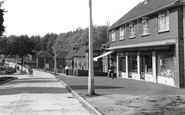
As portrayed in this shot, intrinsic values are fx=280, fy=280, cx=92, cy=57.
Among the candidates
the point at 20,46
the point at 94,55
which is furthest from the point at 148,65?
the point at 20,46

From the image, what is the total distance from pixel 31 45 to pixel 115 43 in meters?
92.4

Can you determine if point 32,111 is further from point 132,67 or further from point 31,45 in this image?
point 31,45

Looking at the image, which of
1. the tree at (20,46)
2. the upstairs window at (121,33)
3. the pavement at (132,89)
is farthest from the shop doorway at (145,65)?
the tree at (20,46)

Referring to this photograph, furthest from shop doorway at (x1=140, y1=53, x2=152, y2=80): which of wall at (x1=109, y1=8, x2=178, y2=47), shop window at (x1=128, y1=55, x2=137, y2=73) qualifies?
shop window at (x1=128, y1=55, x2=137, y2=73)

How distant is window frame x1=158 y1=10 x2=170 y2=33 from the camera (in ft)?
66.2

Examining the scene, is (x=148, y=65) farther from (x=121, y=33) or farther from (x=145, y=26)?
(x=121, y=33)

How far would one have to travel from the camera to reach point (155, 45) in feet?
70.4

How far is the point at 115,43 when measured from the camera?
34.7m

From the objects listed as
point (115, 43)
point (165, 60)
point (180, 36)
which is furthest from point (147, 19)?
point (115, 43)

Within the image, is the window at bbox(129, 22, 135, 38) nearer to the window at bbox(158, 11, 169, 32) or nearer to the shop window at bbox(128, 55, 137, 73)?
the shop window at bbox(128, 55, 137, 73)

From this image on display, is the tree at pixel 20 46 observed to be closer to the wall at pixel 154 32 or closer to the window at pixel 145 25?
the wall at pixel 154 32

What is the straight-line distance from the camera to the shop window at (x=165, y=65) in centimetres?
1994

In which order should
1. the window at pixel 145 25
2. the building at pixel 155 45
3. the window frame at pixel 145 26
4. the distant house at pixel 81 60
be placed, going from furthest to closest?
the distant house at pixel 81 60
the window at pixel 145 25
the window frame at pixel 145 26
the building at pixel 155 45

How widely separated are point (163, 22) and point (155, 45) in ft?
6.02
